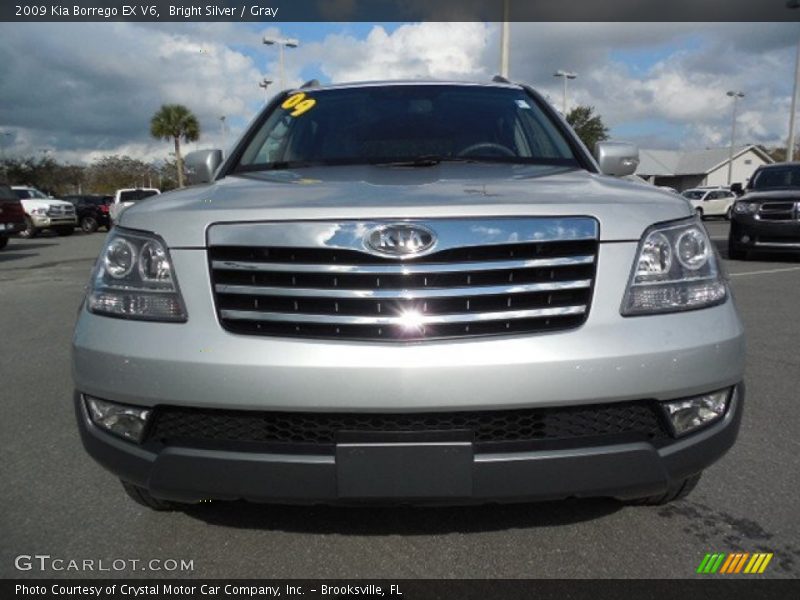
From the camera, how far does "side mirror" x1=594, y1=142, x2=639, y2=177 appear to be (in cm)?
315

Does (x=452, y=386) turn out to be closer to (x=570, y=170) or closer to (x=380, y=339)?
(x=380, y=339)

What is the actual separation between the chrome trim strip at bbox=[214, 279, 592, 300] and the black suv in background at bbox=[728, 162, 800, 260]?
11.3 m

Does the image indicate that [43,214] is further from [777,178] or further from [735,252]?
[777,178]

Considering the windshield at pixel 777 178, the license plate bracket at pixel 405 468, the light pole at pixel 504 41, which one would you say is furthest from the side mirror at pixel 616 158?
the light pole at pixel 504 41

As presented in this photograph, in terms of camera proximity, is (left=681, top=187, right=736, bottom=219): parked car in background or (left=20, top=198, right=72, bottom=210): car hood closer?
(left=20, top=198, right=72, bottom=210): car hood

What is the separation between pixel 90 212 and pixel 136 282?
29074 millimetres

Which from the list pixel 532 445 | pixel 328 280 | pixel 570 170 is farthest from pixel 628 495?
pixel 570 170

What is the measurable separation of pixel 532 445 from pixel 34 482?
230cm

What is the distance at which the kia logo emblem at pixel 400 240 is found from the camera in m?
1.90

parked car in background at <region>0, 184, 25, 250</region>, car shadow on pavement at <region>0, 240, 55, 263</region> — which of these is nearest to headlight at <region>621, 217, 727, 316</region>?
car shadow on pavement at <region>0, 240, 55, 263</region>

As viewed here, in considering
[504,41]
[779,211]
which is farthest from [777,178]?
[504,41]

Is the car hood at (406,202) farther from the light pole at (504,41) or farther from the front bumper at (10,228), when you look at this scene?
the front bumper at (10,228)

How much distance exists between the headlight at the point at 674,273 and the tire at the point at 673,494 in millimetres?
722

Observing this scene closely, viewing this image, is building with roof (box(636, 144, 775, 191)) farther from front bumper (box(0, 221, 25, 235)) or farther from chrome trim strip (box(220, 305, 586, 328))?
chrome trim strip (box(220, 305, 586, 328))
